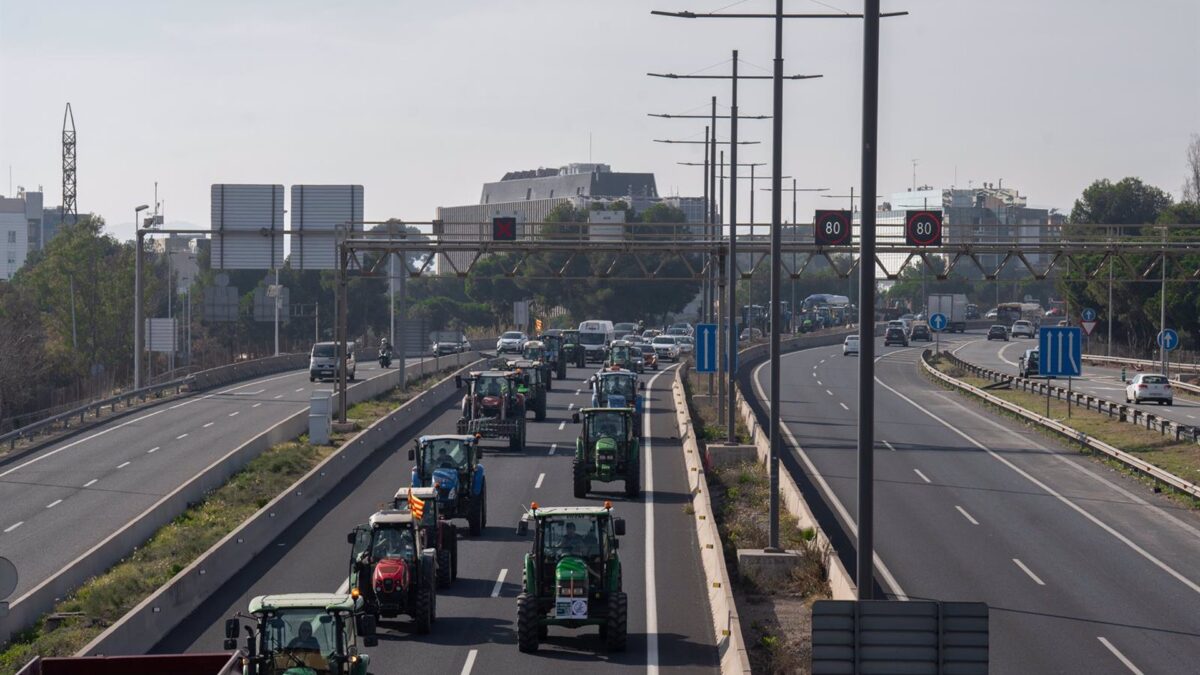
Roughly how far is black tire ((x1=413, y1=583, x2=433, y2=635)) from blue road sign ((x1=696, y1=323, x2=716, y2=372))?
25.6 meters

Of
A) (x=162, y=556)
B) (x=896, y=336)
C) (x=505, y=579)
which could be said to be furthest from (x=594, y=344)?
(x=505, y=579)

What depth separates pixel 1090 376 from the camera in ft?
284

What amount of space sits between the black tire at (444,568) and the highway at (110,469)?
25.6ft

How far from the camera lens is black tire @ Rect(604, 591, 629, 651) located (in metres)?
20.5

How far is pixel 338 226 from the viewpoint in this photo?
4950 cm

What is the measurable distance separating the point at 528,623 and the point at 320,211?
37.5m

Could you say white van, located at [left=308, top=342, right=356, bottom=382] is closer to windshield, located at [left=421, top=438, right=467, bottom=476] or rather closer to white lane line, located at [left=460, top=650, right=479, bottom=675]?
windshield, located at [left=421, top=438, right=467, bottom=476]

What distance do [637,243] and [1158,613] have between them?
1050 inches

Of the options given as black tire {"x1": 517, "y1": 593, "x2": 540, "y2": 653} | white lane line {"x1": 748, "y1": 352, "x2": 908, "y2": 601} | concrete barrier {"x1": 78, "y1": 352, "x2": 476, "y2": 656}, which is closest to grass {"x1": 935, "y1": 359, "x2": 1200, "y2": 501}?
white lane line {"x1": 748, "y1": 352, "x2": 908, "y2": 601}

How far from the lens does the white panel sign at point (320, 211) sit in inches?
2154

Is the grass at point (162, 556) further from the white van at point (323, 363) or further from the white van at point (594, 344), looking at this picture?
the white van at point (594, 344)

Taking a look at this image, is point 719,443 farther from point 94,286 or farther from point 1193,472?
point 94,286

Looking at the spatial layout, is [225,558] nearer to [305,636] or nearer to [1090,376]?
[305,636]

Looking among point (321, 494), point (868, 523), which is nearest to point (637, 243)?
point (321, 494)
